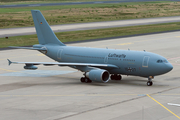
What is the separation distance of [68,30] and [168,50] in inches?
1544

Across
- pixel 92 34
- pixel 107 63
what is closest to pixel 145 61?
pixel 107 63

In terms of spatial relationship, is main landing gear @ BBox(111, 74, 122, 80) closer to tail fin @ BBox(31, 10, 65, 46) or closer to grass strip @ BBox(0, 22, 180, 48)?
tail fin @ BBox(31, 10, 65, 46)

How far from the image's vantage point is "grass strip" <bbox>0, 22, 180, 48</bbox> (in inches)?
3019

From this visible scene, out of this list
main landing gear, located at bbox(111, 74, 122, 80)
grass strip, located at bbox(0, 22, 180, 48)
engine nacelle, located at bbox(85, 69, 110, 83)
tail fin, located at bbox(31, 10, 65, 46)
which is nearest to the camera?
engine nacelle, located at bbox(85, 69, 110, 83)

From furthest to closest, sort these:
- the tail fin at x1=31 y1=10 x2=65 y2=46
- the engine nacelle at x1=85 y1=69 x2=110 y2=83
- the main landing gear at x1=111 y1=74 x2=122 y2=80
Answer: the tail fin at x1=31 y1=10 x2=65 y2=46 < the main landing gear at x1=111 y1=74 x2=122 y2=80 < the engine nacelle at x1=85 y1=69 x2=110 y2=83

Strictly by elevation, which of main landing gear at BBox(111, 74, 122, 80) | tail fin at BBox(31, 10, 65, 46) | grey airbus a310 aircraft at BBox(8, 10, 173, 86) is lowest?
main landing gear at BBox(111, 74, 122, 80)

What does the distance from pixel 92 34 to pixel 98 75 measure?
53518 mm

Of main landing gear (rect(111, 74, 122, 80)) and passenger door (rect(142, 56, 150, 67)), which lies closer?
passenger door (rect(142, 56, 150, 67))

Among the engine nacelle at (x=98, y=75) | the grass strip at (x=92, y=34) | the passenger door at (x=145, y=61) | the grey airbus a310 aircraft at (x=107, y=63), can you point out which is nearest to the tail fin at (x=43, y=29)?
the grey airbus a310 aircraft at (x=107, y=63)

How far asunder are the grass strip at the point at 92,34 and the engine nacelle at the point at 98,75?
38.2 meters

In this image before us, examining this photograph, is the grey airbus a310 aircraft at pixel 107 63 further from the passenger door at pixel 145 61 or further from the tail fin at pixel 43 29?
the tail fin at pixel 43 29

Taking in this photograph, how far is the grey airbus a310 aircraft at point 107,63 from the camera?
3616 cm

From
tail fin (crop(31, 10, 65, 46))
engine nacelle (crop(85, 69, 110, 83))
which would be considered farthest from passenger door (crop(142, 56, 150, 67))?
tail fin (crop(31, 10, 65, 46))

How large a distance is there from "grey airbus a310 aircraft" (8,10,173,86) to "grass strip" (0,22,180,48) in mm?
31755
